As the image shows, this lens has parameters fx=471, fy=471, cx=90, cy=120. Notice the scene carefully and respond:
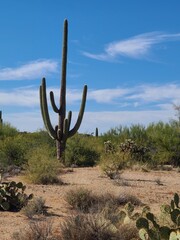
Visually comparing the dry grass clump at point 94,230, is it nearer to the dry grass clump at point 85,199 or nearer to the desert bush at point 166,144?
the dry grass clump at point 85,199

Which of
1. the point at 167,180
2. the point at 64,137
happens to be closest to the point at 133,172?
the point at 167,180

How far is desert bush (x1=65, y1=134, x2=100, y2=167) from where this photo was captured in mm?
24109

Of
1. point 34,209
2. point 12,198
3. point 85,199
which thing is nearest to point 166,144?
point 85,199

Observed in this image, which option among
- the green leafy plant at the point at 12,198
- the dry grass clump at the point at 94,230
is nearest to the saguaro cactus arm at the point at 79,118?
the green leafy plant at the point at 12,198

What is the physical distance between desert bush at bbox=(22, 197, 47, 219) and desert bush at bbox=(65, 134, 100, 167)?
13398 mm

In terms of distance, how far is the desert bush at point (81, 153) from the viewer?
24.1 metres

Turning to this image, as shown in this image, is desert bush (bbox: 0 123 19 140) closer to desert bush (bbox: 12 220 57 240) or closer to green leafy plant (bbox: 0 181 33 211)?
green leafy plant (bbox: 0 181 33 211)

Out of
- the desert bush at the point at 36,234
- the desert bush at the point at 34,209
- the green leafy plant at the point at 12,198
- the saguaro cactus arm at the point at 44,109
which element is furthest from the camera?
the saguaro cactus arm at the point at 44,109

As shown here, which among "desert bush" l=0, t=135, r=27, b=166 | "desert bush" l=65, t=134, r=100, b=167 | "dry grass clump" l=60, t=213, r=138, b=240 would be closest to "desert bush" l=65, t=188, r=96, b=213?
"dry grass clump" l=60, t=213, r=138, b=240

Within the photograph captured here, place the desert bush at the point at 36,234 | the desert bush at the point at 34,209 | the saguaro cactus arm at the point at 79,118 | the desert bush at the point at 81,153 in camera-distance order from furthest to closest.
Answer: the desert bush at the point at 81,153
the saguaro cactus arm at the point at 79,118
the desert bush at the point at 34,209
the desert bush at the point at 36,234

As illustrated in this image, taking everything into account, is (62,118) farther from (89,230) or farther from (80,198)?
(89,230)

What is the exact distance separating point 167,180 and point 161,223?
10.3 meters

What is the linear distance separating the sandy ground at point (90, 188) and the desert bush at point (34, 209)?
0.12m

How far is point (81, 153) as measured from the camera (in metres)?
24.7
